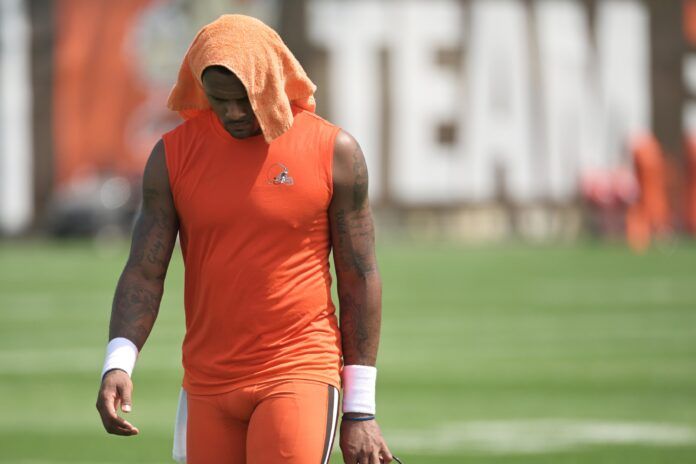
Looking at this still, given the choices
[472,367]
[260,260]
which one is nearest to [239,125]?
[260,260]

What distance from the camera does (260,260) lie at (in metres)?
4.80

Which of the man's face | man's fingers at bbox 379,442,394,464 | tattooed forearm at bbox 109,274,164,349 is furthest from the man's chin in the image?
man's fingers at bbox 379,442,394,464

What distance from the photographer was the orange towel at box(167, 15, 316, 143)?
15.3ft

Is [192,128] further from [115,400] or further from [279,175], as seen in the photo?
[115,400]

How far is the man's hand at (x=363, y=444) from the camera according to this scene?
4809 mm

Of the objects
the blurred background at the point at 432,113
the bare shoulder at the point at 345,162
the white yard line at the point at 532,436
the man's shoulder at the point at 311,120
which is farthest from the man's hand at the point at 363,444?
the blurred background at the point at 432,113

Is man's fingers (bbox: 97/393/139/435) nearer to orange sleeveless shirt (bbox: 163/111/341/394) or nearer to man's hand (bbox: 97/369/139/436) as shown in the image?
man's hand (bbox: 97/369/139/436)

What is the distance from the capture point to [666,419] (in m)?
10.5

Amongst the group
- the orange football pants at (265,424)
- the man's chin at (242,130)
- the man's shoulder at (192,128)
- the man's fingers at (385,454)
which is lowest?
the man's fingers at (385,454)

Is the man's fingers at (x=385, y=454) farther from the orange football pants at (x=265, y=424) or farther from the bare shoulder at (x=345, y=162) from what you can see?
the bare shoulder at (x=345, y=162)

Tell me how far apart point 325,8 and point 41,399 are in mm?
29242

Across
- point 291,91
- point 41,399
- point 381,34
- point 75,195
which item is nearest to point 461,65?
point 381,34

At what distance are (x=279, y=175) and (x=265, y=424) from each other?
0.74 metres

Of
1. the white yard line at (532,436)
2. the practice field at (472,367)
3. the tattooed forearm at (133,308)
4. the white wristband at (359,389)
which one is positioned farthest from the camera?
the practice field at (472,367)
